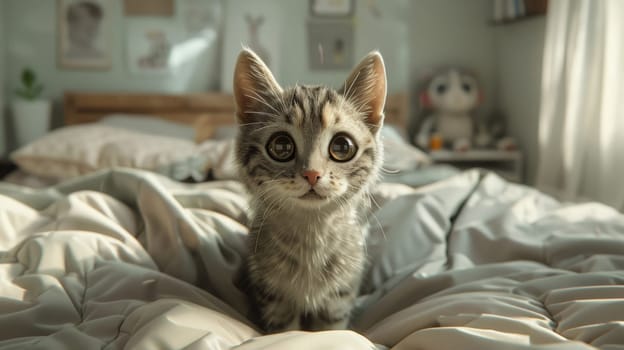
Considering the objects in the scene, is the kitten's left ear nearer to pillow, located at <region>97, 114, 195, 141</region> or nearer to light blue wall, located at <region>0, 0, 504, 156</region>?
pillow, located at <region>97, 114, 195, 141</region>

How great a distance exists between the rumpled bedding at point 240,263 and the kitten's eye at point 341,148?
32 cm

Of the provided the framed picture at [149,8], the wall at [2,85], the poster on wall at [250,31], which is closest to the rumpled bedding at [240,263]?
the poster on wall at [250,31]

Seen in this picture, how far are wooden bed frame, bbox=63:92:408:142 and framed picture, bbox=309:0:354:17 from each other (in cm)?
97

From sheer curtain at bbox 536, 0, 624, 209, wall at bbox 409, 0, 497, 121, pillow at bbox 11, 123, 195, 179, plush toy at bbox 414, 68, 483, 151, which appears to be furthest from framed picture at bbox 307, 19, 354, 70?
pillow at bbox 11, 123, 195, 179

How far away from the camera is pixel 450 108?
12.7 feet

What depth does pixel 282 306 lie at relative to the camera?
1077mm

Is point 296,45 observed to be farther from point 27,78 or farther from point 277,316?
point 277,316

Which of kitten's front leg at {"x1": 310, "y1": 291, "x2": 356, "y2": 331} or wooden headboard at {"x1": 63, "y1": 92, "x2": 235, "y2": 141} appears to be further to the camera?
wooden headboard at {"x1": 63, "y1": 92, "x2": 235, "y2": 141}

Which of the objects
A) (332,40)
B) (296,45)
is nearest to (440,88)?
(332,40)

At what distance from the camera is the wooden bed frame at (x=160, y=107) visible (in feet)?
11.8

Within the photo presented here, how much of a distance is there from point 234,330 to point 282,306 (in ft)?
0.80

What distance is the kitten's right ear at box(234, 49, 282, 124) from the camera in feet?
3.58

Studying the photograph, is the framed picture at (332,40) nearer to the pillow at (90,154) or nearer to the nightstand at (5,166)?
the pillow at (90,154)

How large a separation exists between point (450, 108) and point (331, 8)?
1170mm
